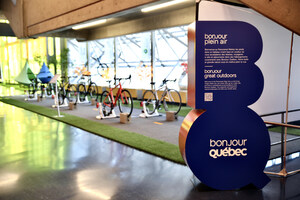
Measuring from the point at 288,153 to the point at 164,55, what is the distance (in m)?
13.5

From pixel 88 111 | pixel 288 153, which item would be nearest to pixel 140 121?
pixel 88 111

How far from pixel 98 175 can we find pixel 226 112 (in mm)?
1725

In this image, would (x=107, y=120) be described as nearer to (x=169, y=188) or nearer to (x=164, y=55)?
(x=169, y=188)

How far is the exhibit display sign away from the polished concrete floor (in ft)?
0.79

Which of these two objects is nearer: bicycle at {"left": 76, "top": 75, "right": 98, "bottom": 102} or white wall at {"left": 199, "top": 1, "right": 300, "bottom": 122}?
white wall at {"left": 199, "top": 1, "right": 300, "bottom": 122}

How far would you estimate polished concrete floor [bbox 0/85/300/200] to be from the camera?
9.41 feet

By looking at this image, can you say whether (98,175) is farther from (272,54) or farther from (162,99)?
(162,99)

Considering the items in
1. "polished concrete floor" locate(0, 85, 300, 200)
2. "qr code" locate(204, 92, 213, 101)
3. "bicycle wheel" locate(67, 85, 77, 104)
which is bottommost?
"polished concrete floor" locate(0, 85, 300, 200)

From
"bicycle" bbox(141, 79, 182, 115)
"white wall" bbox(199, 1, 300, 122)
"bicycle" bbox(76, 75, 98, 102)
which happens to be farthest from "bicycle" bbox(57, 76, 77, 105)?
"white wall" bbox(199, 1, 300, 122)

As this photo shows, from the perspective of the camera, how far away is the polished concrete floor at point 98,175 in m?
2.87

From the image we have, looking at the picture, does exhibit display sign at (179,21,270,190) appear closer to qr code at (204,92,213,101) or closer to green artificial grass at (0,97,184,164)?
qr code at (204,92,213,101)

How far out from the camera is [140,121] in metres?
7.05

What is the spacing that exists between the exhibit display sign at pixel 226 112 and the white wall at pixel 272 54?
2063mm

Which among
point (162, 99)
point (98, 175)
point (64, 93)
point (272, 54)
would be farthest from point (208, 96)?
point (64, 93)
